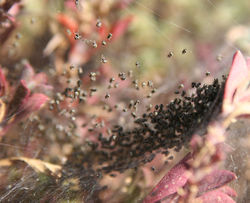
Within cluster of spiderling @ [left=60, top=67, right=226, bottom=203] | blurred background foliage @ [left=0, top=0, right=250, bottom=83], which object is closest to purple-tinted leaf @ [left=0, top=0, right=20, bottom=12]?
blurred background foliage @ [left=0, top=0, right=250, bottom=83]

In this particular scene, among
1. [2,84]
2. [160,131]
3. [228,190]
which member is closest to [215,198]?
[228,190]

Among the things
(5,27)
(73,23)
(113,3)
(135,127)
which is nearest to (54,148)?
(135,127)

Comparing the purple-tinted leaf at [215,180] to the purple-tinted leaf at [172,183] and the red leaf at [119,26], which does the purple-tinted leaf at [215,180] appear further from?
the red leaf at [119,26]

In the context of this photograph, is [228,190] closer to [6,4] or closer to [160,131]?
[160,131]

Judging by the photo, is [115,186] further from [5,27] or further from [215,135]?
[5,27]

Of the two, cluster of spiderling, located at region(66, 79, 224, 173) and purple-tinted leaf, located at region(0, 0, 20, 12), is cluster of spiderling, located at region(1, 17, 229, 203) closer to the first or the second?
cluster of spiderling, located at region(66, 79, 224, 173)

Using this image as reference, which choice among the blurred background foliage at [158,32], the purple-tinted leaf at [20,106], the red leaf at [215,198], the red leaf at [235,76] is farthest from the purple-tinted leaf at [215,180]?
the purple-tinted leaf at [20,106]

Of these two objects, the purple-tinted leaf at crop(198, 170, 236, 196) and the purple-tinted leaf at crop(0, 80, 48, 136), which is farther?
the purple-tinted leaf at crop(0, 80, 48, 136)
